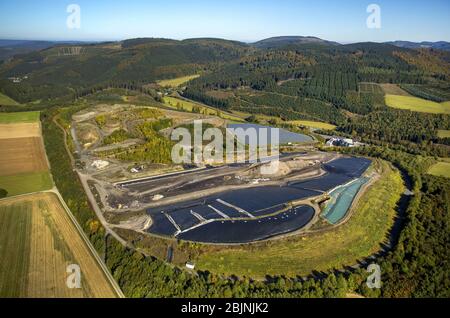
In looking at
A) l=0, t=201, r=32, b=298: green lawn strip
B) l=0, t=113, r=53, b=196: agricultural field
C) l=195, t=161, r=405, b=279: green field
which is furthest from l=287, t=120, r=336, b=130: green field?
l=0, t=201, r=32, b=298: green lawn strip

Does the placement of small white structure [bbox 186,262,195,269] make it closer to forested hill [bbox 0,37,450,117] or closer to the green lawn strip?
the green lawn strip

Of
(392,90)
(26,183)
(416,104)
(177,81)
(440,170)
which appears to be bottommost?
(440,170)

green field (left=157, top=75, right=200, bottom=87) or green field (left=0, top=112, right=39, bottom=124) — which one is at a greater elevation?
green field (left=157, top=75, right=200, bottom=87)

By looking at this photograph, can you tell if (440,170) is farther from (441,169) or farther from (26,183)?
(26,183)

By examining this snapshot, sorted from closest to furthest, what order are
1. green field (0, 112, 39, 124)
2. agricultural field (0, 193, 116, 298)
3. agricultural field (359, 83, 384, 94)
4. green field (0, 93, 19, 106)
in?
1. agricultural field (0, 193, 116, 298)
2. green field (0, 112, 39, 124)
3. green field (0, 93, 19, 106)
4. agricultural field (359, 83, 384, 94)

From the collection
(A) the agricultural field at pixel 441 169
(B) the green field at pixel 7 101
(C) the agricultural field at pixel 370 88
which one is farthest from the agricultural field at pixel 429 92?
(B) the green field at pixel 7 101

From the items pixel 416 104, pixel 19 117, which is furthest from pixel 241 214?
pixel 416 104

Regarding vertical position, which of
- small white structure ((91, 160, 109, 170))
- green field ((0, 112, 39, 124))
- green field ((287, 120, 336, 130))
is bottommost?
Answer: small white structure ((91, 160, 109, 170))

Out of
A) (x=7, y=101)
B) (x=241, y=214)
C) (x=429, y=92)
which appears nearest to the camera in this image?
(x=241, y=214)
